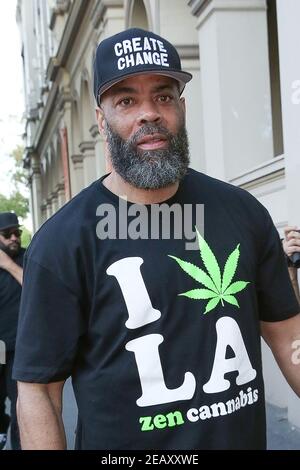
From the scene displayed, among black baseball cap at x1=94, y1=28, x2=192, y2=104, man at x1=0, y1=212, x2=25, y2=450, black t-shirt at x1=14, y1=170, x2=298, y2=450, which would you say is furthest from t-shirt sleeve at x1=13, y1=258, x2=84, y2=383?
man at x1=0, y1=212, x2=25, y2=450

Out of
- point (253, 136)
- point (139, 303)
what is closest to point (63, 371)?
point (139, 303)

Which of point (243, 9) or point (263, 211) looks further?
point (243, 9)

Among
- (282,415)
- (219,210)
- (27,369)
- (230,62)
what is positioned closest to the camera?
(27,369)

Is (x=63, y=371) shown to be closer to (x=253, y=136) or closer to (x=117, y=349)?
(x=117, y=349)

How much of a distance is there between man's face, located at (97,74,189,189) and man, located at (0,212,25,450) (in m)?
3.42

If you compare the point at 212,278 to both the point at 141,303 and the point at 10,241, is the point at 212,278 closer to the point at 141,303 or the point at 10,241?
the point at 141,303

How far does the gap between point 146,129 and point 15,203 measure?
50207 mm

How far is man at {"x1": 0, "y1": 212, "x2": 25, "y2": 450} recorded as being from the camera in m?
4.98

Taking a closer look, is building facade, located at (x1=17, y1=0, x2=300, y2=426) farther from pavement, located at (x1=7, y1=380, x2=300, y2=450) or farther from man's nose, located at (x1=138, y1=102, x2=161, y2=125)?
man's nose, located at (x1=138, y1=102, x2=161, y2=125)

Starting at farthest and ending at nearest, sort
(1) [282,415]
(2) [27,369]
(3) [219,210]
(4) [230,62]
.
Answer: (4) [230,62] < (1) [282,415] < (3) [219,210] < (2) [27,369]

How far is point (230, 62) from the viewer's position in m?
6.07

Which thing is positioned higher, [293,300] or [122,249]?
[122,249]

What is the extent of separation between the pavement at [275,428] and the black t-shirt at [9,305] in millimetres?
623
